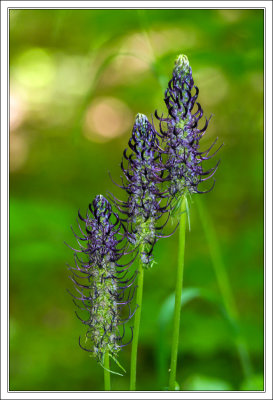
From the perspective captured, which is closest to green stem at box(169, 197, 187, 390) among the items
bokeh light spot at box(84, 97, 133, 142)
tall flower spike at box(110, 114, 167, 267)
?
tall flower spike at box(110, 114, 167, 267)

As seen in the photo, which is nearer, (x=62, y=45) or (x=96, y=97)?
(x=96, y=97)

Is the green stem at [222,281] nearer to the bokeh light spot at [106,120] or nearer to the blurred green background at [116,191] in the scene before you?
the blurred green background at [116,191]

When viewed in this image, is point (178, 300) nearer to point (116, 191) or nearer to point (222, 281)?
point (222, 281)

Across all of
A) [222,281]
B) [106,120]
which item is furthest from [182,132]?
[106,120]

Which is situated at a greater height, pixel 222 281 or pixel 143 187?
pixel 143 187

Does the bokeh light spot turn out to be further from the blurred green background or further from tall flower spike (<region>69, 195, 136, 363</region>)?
tall flower spike (<region>69, 195, 136, 363</region>)

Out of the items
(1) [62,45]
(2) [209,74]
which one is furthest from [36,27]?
(2) [209,74]

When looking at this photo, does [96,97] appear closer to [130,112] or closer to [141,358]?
[130,112]
